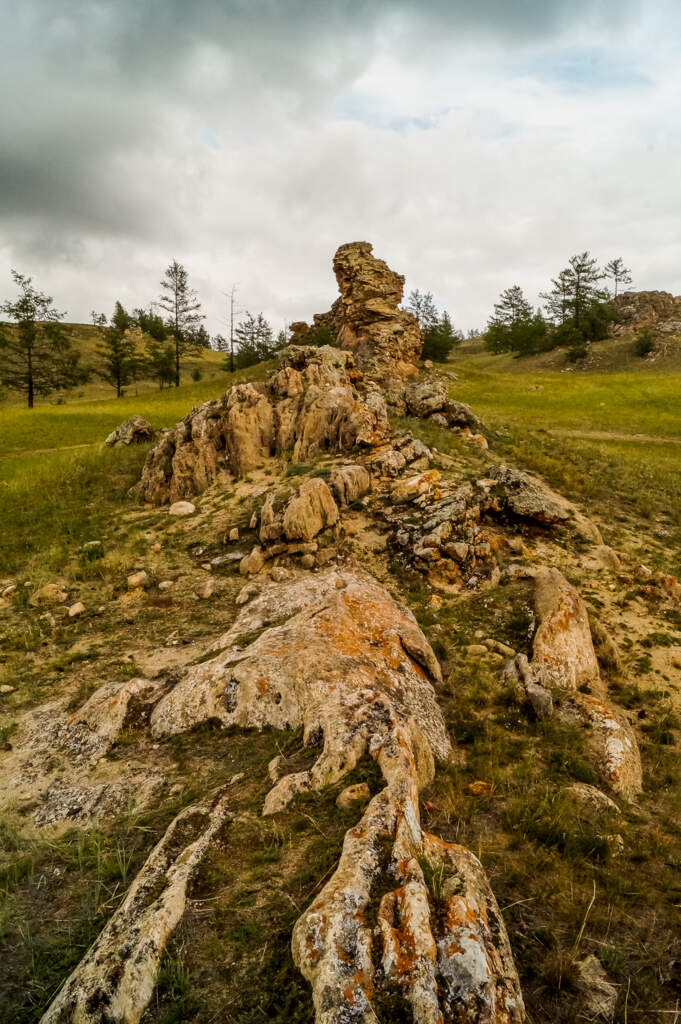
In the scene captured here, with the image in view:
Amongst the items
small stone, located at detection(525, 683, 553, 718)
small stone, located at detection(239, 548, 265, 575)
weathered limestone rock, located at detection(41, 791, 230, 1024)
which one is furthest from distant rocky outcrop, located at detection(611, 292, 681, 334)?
weathered limestone rock, located at detection(41, 791, 230, 1024)

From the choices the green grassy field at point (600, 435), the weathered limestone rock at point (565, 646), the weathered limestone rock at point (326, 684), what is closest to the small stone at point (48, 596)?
the weathered limestone rock at point (326, 684)

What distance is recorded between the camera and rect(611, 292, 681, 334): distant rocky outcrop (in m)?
65.1

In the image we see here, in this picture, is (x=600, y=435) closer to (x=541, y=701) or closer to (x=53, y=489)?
(x=541, y=701)

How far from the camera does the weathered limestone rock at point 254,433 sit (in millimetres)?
17406

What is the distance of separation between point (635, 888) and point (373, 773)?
2480mm

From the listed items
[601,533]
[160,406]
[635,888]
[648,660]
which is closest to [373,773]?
[635,888]

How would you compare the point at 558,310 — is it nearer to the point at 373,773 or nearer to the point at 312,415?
the point at 312,415

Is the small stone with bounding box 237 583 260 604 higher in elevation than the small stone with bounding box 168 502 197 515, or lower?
lower

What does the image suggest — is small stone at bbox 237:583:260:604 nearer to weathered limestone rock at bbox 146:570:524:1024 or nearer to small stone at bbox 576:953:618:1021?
weathered limestone rock at bbox 146:570:524:1024

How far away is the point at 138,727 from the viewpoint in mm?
6387

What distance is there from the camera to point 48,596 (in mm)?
11180

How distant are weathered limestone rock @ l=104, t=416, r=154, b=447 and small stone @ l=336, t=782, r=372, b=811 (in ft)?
75.8

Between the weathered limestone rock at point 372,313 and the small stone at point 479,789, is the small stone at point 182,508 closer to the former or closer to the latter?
the small stone at point 479,789

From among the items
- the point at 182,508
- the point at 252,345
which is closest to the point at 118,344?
the point at 252,345
